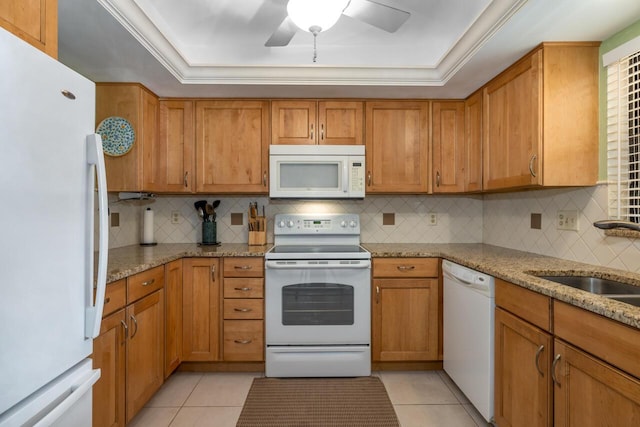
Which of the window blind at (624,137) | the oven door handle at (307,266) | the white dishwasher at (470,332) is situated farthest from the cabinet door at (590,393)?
the oven door handle at (307,266)

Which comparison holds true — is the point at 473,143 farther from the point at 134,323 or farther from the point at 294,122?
the point at 134,323

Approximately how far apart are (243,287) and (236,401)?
2.36ft

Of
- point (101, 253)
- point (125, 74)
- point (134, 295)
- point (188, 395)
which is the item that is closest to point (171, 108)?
point (125, 74)

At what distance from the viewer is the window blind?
1633 millimetres

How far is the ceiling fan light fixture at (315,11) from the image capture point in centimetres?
141

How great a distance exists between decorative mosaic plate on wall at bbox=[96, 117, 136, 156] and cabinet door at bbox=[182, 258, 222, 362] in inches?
36.1

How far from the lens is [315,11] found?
1.43m

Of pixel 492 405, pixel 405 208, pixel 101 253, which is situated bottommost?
pixel 492 405

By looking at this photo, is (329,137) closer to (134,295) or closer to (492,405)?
(134,295)

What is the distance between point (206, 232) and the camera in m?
2.85

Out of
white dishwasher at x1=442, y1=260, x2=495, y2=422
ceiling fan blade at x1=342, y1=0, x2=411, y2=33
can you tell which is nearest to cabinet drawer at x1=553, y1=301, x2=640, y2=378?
white dishwasher at x1=442, y1=260, x2=495, y2=422

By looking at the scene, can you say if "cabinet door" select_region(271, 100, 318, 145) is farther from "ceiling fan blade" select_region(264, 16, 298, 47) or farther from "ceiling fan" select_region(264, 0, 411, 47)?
"ceiling fan" select_region(264, 0, 411, 47)

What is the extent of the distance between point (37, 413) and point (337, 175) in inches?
84.5

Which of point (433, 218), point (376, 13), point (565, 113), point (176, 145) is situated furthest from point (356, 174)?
point (176, 145)
